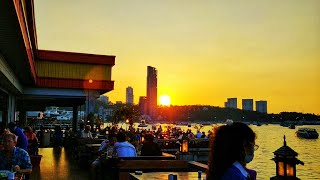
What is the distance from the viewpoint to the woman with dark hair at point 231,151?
3000 mm

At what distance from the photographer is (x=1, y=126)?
1020 cm

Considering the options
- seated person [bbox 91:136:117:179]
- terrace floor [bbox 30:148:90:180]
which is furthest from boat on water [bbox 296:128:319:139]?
seated person [bbox 91:136:117:179]

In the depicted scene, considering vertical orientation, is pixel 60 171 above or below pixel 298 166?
above

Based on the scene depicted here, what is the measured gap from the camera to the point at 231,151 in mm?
3031

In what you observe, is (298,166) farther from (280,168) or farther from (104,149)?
(280,168)

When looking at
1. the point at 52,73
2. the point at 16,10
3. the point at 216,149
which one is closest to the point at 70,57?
the point at 52,73

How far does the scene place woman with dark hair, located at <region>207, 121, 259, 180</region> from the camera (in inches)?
118

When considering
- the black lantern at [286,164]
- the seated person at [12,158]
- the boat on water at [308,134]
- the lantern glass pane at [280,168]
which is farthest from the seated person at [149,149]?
the boat on water at [308,134]

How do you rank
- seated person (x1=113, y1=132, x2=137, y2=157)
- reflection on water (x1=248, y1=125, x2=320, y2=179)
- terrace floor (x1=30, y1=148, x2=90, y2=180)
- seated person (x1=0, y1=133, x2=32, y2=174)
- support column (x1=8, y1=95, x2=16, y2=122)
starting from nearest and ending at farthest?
1. seated person (x1=0, y1=133, x2=32, y2=174)
2. seated person (x1=113, y1=132, x2=137, y2=157)
3. terrace floor (x1=30, y1=148, x2=90, y2=180)
4. support column (x1=8, y1=95, x2=16, y2=122)
5. reflection on water (x1=248, y1=125, x2=320, y2=179)

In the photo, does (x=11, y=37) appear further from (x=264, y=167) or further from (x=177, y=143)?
(x=264, y=167)

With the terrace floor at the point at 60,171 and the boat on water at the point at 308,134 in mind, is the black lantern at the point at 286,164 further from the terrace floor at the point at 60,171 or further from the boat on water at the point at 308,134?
the boat on water at the point at 308,134

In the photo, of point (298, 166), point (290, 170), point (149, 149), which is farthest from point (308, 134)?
point (290, 170)

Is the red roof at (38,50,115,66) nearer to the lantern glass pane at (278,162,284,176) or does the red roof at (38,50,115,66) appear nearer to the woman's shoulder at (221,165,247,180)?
the lantern glass pane at (278,162,284,176)

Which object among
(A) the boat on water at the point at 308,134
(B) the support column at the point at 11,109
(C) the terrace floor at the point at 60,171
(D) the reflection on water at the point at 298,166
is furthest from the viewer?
(A) the boat on water at the point at 308,134
